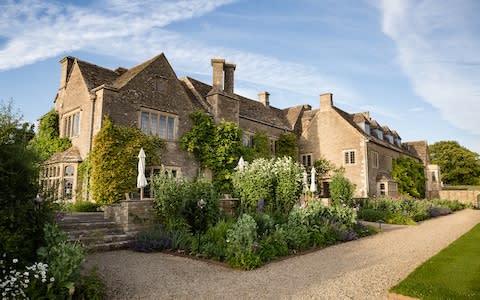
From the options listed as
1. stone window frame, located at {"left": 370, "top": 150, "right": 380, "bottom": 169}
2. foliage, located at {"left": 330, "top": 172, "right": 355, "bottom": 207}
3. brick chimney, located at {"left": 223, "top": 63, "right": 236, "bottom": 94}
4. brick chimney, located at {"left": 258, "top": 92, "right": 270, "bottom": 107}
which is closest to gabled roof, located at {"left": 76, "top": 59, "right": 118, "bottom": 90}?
brick chimney, located at {"left": 223, "top": 63, "right": 236, "bottom": 94}

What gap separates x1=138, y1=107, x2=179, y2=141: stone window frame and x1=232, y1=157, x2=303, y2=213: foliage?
6.24m

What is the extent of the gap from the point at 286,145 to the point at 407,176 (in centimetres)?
1441

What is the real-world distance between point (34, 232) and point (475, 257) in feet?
34.2

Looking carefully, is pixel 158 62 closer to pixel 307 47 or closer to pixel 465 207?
pixel 307 47

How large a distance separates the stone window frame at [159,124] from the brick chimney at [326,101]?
1640cm

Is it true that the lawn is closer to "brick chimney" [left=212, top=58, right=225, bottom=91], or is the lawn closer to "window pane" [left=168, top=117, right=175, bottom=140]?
"window pane" [left=168, top=117, right=175, bottom=140]

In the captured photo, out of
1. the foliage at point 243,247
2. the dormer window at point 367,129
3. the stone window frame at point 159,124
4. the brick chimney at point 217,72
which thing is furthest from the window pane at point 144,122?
the dormer window at point 367,129

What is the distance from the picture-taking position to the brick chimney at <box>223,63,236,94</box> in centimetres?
2364

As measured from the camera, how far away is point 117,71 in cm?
2095

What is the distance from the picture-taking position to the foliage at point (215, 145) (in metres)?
20.2

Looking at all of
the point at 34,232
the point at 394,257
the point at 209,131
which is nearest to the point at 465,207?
the point at 209,131

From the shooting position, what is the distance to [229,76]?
23766 millimetres

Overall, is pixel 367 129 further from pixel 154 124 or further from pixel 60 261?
pixel 60 261

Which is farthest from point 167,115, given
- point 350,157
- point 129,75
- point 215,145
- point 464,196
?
point 464,196
